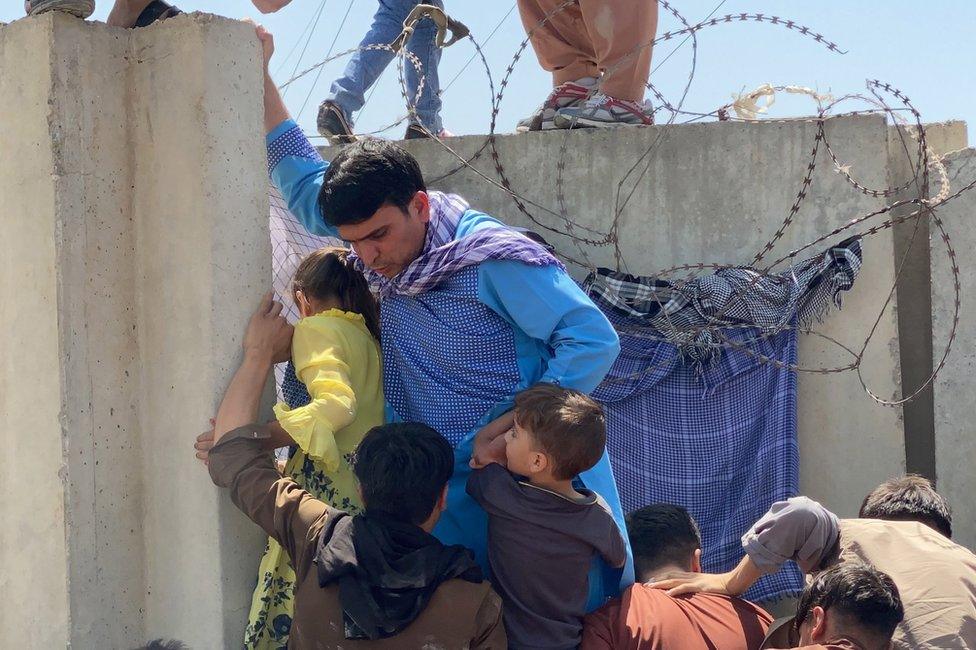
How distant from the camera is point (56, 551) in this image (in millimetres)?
2965

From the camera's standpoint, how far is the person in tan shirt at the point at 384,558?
2637mm

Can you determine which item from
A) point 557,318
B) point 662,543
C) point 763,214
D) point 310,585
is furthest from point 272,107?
point 763,214

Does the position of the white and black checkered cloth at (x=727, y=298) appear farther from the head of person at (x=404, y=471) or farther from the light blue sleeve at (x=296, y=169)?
the head of person at (x=404, y=471)

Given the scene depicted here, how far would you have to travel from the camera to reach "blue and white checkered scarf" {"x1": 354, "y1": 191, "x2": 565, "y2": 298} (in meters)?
2.85

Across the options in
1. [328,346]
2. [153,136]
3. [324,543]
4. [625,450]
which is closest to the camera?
[324,543]

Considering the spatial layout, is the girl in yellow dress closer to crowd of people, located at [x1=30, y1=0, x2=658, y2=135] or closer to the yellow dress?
the yellow dress

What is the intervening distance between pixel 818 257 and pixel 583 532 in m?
2.08

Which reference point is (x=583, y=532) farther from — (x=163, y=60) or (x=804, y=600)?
(x=163, y=60)

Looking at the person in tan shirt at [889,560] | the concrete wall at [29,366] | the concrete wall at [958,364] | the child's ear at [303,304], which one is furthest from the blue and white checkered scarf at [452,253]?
the concrete wall at [958,364]

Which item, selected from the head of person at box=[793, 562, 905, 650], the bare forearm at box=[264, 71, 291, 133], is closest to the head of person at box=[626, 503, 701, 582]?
the head of person at box=[793, 562, 905, 650]

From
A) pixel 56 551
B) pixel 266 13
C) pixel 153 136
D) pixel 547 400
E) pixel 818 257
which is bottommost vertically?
pixel 56 551

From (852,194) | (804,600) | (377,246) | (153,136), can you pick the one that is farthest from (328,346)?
(852,194)

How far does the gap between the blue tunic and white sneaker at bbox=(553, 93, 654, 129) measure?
1896 millimetres

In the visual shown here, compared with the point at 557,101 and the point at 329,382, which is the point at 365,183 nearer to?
the point at 329,382
